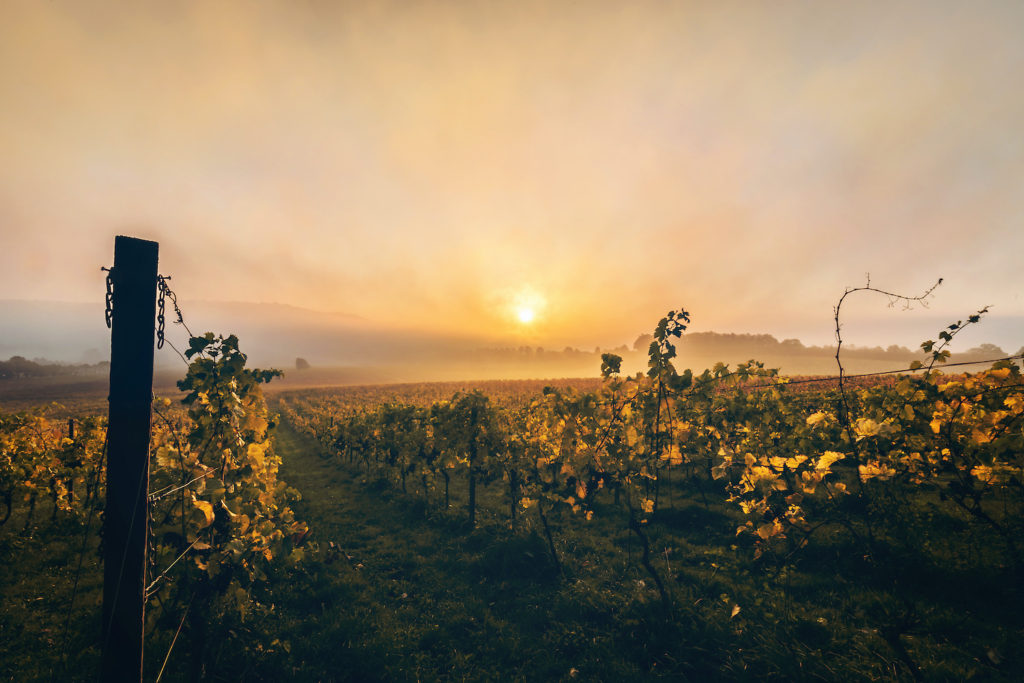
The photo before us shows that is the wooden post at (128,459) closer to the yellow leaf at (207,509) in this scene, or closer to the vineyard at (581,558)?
the vineyard at (581,558)

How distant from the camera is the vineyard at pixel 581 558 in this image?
200 inches

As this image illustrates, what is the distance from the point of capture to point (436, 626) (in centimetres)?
692

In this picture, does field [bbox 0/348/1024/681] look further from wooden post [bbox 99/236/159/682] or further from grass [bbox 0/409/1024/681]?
wooden post [bbox 99/236/159/682]

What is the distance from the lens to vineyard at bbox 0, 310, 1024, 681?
509cm

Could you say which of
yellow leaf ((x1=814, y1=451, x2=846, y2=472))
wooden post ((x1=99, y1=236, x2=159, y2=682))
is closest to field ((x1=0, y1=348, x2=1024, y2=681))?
yellow leaf ((x1=814, y1=451, x2=846, y2=472))

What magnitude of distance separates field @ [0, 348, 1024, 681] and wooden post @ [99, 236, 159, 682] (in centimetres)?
43

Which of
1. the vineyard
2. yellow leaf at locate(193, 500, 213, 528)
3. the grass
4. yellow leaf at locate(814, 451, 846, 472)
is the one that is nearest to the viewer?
yellow leaf at locate(193, 500, 213, 528)

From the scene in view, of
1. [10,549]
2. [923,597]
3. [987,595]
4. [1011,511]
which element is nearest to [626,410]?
[923,597]

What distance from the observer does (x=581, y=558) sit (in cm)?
907

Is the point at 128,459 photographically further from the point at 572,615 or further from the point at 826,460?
the point at 826,460

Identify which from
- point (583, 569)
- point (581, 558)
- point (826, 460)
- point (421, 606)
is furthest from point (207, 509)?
point (581, 558)

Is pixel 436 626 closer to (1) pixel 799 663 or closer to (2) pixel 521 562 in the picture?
(2) pixel 521 562

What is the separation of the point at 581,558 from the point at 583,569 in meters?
0.51

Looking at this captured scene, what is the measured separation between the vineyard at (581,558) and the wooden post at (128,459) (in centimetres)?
29
